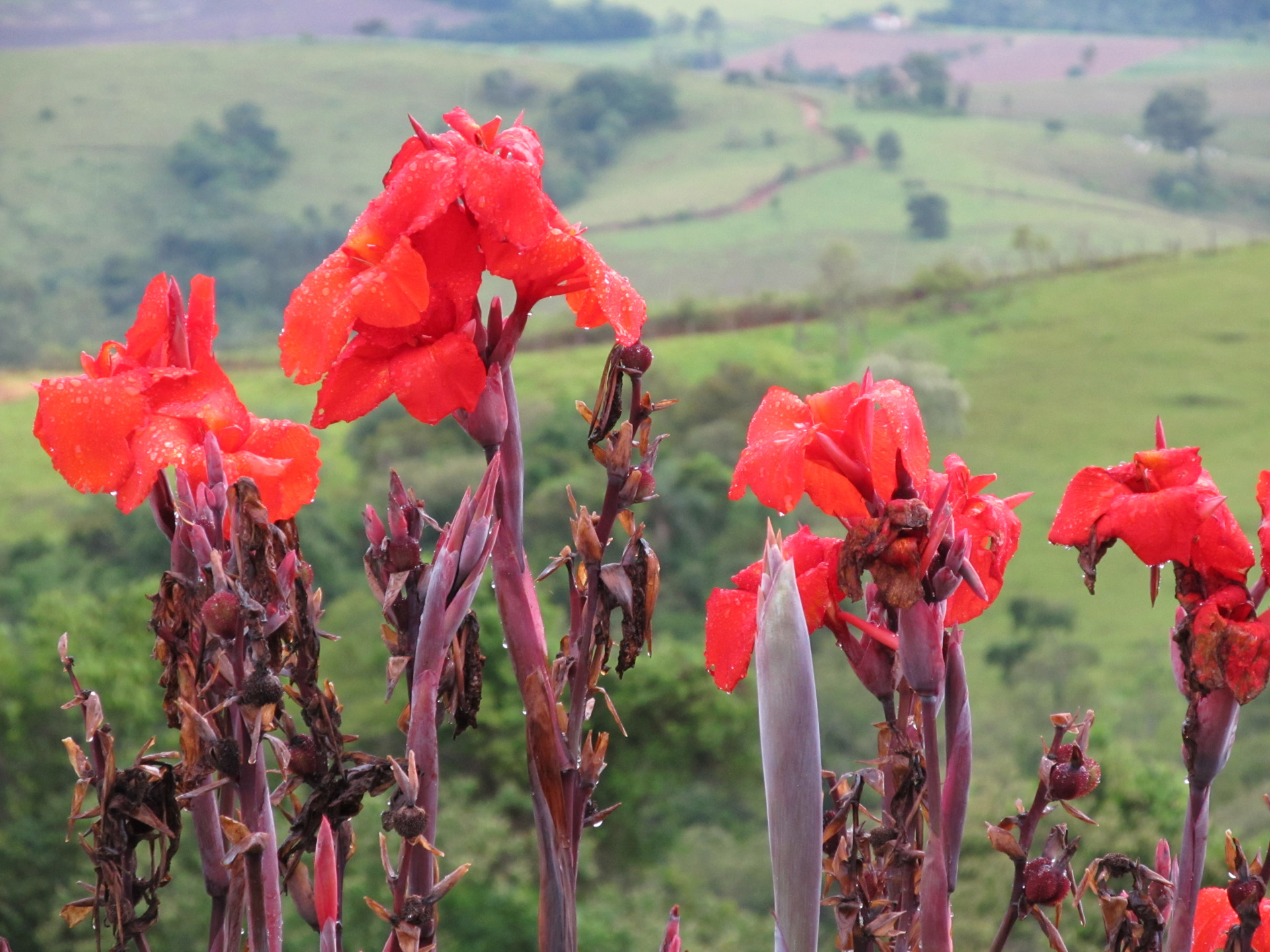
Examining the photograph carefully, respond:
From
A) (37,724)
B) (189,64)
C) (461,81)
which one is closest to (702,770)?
(37,724)

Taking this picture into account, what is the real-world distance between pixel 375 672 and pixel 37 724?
1652 mm

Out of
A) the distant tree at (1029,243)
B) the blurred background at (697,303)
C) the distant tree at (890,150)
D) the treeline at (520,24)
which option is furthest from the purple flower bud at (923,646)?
the distant tree at (890,150)

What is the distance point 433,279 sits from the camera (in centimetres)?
47

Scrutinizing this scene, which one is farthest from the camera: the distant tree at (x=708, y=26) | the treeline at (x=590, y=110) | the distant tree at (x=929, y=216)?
the distant tree at (x=708, y=26)

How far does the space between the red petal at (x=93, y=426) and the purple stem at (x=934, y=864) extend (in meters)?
0.34

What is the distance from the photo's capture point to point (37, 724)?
19.1 ft

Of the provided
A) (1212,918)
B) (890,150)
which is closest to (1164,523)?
(1212,918)

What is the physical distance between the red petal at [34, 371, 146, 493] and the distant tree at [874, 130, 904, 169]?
12.7m

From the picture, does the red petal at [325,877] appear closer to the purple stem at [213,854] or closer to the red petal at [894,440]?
the purple stem at [213,854]

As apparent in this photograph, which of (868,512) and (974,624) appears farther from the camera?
(974,624)

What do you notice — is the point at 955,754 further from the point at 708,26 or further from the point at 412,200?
the point at 708,26

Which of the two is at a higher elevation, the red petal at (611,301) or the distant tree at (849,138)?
the red petal at (611,301)

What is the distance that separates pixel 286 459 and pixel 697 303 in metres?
10.3

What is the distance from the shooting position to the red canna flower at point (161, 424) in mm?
469
